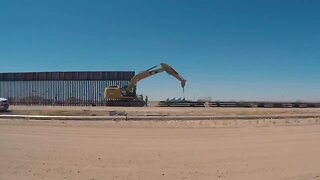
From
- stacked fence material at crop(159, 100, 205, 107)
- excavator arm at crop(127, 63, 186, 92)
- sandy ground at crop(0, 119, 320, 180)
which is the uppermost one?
excavator arm at crop(127, 63, 186, 92)

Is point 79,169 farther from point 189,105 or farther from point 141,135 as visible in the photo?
point 189,105

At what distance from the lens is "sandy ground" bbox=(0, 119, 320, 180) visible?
11141mm

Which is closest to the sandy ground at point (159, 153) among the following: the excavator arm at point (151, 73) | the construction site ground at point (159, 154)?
the construction site ground at point (159, 154)

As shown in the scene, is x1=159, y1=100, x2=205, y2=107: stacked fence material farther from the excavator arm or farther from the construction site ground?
the construction site ground

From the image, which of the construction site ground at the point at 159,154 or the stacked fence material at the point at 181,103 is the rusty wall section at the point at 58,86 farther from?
the construction site ground at the point at 159,154

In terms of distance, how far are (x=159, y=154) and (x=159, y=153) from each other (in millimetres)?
188

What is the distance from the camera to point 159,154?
545 inches

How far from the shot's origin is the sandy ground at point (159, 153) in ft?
36.6

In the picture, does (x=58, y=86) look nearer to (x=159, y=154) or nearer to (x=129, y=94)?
(x=129, y=94)

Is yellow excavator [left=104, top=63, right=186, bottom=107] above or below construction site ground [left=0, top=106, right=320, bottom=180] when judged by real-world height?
above

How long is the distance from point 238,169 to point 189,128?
1034 centimetres

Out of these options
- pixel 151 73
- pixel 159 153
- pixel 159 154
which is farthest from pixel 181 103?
pixel 159 154

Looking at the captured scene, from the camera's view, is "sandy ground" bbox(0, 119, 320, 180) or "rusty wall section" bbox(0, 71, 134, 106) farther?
"rusty wall section" bbox(0, 71, 134, 106)

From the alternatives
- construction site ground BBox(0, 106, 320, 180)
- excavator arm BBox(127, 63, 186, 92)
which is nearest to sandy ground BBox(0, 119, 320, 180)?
construction site ground BBox(0, 106, 320, 180)
